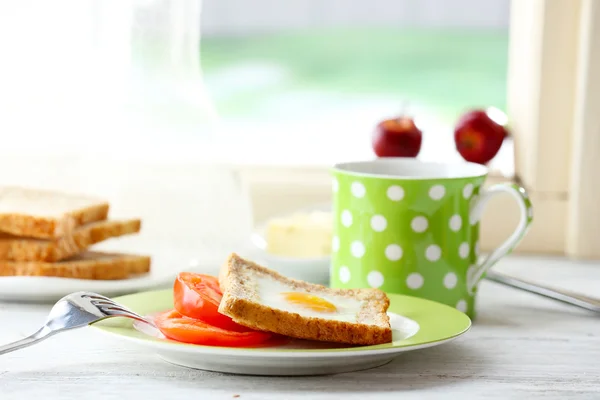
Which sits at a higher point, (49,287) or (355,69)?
(355,69)

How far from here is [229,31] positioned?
8016mm

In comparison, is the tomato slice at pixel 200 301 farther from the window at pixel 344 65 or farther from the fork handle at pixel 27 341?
the window at pixel 344 65

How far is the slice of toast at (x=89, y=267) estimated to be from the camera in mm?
869

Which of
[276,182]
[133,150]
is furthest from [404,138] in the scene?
[133,150]

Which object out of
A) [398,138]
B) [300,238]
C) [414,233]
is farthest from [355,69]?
[414,233]

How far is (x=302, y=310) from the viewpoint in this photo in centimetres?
63

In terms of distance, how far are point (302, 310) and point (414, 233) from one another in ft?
0.56

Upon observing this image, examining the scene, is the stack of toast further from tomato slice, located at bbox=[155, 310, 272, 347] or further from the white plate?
tomato slice, located at bbox=[155, 310, 272, 347]

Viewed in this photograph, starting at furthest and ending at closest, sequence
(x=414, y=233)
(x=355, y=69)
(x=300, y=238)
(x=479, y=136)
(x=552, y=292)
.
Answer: (x=355, y=69)
(x=479, y=136)
(x=300, y=238)
(x=552, y=292)
(x=414, y=233)

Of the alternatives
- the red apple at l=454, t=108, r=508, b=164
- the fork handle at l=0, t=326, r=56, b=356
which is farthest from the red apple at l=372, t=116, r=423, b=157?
the fork handle at l=0, t=326, r=56, b=356

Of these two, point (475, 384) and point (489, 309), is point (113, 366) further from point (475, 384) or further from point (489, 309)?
point (489, 309)

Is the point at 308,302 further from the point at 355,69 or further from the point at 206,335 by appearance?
the point at 355,69

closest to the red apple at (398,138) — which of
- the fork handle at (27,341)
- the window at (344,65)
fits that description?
the fork handle at (27,341)

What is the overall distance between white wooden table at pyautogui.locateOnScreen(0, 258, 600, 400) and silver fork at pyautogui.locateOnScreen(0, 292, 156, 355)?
0.03 m
